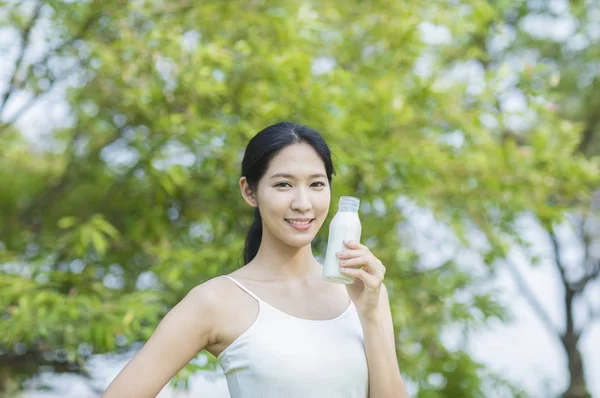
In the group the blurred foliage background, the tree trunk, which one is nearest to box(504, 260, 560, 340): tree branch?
the tree trunk

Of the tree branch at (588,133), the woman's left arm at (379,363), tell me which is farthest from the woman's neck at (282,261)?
the tree branch at (588,133)

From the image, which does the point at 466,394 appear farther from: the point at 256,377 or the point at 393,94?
the point at 256,377

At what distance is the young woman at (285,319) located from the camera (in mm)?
1711

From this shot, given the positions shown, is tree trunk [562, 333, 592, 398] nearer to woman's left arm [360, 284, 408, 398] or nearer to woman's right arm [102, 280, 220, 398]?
woman's left arm [360, 284, 408, 398]

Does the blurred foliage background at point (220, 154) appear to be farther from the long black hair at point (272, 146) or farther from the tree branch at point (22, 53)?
Answer: the long black hair at point (272, 146)

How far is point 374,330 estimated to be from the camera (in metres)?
1.74

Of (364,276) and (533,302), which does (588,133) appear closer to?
(533,302)

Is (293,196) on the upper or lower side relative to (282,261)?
upper

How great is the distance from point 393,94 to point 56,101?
77.1 inches

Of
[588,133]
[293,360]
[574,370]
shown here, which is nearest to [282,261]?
[293,360]

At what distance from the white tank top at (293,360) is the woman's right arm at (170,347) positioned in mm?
82

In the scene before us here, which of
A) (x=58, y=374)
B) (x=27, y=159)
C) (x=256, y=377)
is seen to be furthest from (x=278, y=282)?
(x=27, y=159)

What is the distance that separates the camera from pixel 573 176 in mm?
4434

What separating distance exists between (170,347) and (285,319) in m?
0.26
